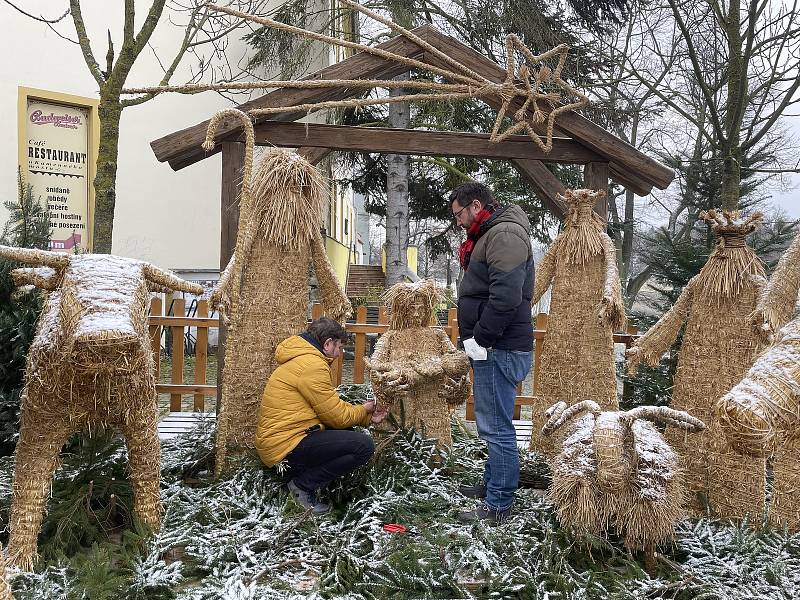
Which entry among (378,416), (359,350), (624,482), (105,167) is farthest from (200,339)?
(624,482)

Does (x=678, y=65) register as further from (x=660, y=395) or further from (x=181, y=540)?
(x=181, y=540)

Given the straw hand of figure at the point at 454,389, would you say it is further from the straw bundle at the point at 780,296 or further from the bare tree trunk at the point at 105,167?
the bare tree trunk at the point at 105,167

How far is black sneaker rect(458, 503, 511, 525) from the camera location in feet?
12.0

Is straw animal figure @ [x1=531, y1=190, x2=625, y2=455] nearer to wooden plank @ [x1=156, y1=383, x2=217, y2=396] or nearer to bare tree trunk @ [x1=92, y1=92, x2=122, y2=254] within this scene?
wooden plank @ [x1=156, y1=383, x2=217, y2=396]

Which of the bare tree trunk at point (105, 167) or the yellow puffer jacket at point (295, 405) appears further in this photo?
the bare tree trunk at point (105, 167)

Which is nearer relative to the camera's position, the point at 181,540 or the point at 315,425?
the point at 181,540

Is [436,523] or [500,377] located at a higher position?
[500,377]

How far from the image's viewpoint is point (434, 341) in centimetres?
466

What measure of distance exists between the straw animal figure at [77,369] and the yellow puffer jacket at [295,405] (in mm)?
744

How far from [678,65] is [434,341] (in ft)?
34.5

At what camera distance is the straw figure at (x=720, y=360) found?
3.67 meters

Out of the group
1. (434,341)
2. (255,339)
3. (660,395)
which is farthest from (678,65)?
(255,339)

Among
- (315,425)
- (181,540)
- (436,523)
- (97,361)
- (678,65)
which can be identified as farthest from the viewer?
(678,65)

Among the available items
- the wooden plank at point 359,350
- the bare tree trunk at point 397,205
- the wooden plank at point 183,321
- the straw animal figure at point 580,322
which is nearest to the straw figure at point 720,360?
the straw animal figure at point 580,322
